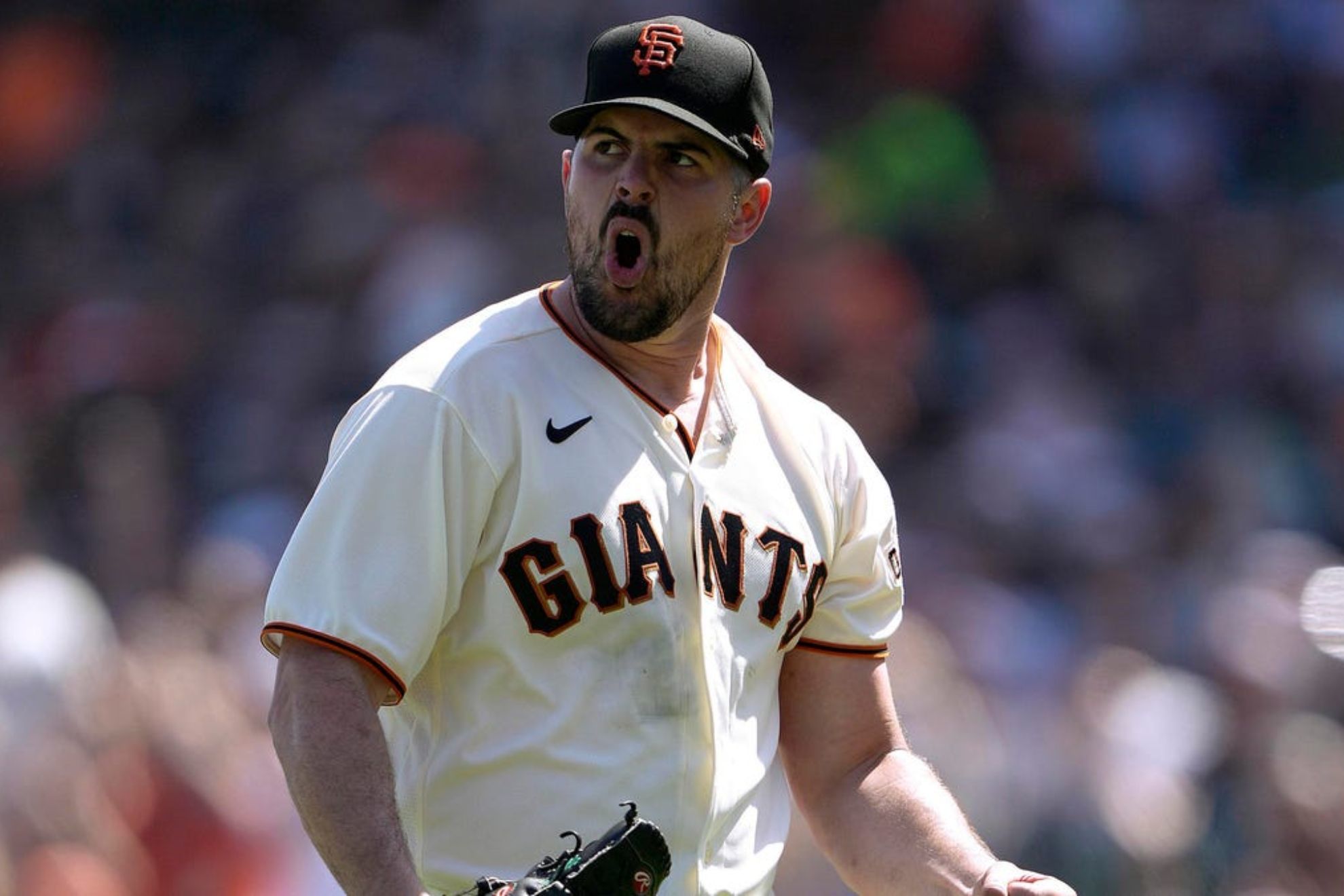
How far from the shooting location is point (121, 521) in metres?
8.01

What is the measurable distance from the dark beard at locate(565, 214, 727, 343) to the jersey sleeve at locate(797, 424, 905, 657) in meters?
0.49

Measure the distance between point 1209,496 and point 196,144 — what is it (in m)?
5.61

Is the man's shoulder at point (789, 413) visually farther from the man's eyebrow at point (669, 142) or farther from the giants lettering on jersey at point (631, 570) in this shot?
the man's eyebrow at point (669, 142)

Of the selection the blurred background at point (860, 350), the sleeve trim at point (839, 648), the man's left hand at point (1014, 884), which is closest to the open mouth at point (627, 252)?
the sleeve trim at point (839, 648)

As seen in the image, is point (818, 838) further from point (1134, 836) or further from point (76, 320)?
point (76, 320)

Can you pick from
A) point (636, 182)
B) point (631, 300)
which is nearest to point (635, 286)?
point (631, 300)

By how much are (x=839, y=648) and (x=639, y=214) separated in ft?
3.01

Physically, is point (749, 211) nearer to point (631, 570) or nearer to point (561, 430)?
point (561, 430)

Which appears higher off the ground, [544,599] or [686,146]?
[686,146]

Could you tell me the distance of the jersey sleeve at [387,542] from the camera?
285 centimetres

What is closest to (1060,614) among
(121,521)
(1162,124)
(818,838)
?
(1162,124)

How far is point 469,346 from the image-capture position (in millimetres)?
3135

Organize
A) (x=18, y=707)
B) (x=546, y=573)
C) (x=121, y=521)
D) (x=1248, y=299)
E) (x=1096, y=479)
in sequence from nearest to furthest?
1. (x=546, y=573)
2. (x=18, y=707)
3. (x=121, y=521)
4. (x=1096, y=479)
5. (x=1248, y=299)

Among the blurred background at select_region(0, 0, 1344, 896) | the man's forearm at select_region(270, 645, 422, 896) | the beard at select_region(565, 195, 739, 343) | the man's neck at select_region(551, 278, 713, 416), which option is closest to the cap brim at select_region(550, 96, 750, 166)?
the beard at select_region(565, 195, 739, 343)
